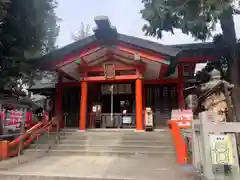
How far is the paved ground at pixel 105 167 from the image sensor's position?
19.1 feet

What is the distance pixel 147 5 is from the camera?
11.7 meters

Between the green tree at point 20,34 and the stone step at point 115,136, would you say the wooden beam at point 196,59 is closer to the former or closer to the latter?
the stone step at point 115,136

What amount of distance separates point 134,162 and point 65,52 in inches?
292

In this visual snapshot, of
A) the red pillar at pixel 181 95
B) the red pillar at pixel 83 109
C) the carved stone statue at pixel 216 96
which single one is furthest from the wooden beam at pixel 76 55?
the carved stone statue at pixel 216 96

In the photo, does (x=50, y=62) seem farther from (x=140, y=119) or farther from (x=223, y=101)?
(x=223, y=101)

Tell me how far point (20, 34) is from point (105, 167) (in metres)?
8.77

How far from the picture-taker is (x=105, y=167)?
6.78 m

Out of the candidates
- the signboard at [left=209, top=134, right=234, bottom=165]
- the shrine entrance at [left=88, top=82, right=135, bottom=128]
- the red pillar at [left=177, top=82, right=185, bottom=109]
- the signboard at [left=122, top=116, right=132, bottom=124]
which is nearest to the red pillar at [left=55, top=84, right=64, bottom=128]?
the shrine entrance at [left=88, top=82, right=135, bottom=128]

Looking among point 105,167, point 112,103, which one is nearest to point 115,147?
point 105,167

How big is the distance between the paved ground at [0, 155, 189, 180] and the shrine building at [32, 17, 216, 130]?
3630 millimetres

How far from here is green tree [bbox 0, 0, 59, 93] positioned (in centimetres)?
1152

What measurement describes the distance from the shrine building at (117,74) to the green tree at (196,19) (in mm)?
1082

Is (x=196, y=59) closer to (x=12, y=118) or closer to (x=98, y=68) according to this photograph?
(x=98, y=68)

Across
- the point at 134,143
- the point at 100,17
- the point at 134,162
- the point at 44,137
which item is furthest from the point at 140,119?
the point at 100,17
